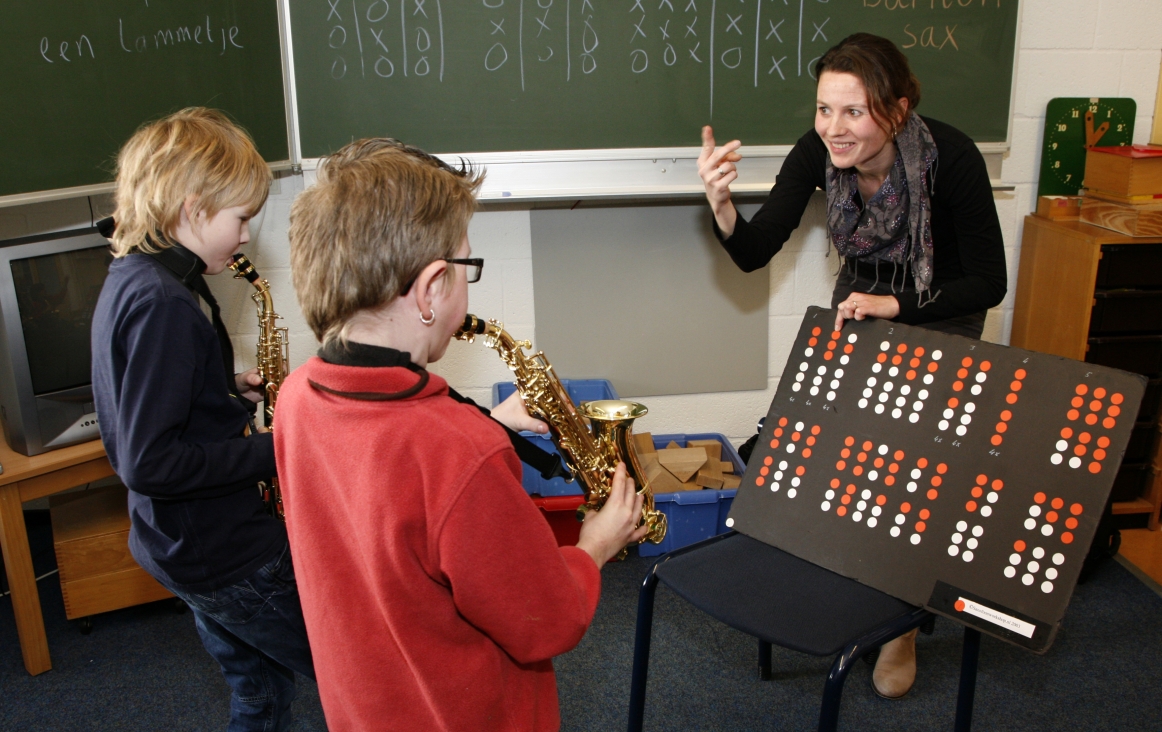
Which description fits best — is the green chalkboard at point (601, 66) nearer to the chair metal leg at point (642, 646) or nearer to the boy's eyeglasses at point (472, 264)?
the chair metal leg at point (642, 646)

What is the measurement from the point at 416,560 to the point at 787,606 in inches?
31.9

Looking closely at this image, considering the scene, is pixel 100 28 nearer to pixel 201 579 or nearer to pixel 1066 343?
pixel 201 579

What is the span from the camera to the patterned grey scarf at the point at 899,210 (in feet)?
6.74

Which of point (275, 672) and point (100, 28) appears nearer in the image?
point (275, 672)

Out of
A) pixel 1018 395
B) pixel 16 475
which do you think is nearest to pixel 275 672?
pixel 16 475

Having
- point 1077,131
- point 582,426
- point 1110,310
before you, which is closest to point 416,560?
point 582,426

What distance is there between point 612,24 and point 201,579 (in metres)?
2.01

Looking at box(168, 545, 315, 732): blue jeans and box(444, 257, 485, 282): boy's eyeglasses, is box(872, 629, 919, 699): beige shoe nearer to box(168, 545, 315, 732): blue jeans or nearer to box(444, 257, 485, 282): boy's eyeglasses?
box(168, 545, 315, 732): blue jeans

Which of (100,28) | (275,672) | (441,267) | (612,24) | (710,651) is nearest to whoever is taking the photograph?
(441,267)

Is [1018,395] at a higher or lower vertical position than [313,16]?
lower

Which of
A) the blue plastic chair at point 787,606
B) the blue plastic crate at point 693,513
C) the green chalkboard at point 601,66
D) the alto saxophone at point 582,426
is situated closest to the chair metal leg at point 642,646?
the blue plastic chair at point 787,606

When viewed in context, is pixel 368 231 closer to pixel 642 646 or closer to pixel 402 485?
pixel 402 485

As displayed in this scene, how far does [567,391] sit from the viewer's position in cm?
312

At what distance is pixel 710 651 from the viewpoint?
2.53m
